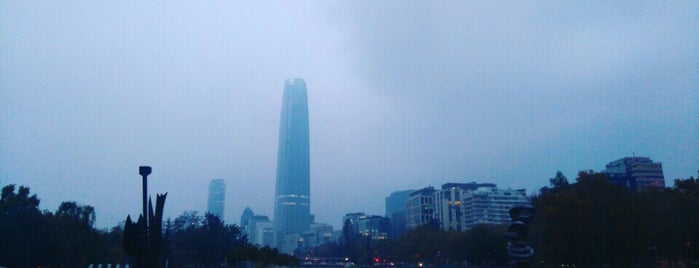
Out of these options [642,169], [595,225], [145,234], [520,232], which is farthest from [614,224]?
[642,169]

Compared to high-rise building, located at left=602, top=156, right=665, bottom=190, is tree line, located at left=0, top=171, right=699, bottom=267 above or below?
below

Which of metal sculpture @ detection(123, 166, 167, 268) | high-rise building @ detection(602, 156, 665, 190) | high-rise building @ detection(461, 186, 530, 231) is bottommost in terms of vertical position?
metal sculpture @ detection(123, 166, 167, 268)

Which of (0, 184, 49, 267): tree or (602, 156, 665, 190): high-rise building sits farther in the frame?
(602, 156, 665, 190): high-rise building

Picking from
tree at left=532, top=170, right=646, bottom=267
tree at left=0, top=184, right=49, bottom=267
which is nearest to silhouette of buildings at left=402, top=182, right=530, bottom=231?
tree at left=532, top=170, right=646, bottom=267

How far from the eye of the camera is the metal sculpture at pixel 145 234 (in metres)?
14.7

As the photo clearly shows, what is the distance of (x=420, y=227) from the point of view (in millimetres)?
112688

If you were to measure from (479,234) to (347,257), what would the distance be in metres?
81.2

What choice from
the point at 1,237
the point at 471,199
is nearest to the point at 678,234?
the point at 1,237

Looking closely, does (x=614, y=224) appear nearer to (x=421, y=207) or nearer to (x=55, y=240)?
(x=55, y=240)

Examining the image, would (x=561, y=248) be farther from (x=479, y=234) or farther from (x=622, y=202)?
(x=479, y=234)

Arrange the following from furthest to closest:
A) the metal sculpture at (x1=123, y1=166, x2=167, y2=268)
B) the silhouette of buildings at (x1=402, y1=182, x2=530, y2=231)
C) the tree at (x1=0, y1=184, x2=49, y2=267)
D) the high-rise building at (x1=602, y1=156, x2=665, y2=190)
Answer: the silhouette of buildings at (x1=402, y1=182, x2=530, y2=231)
the high-rise building at (x1=602, y1=156, x2=665, y2=190)
the tree at (x1=0, y1=184, x2=49, y2=267)
the metal sculpture at (x1=123, y1=166, x2=167, y2=268)

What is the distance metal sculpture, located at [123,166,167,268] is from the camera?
48.2ft

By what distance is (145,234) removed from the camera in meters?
15.0

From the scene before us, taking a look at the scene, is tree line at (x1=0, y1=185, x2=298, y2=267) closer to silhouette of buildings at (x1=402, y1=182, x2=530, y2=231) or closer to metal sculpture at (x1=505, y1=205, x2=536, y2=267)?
metal sculpture at (x1=505, y1=205, x2=536, y2=267)
